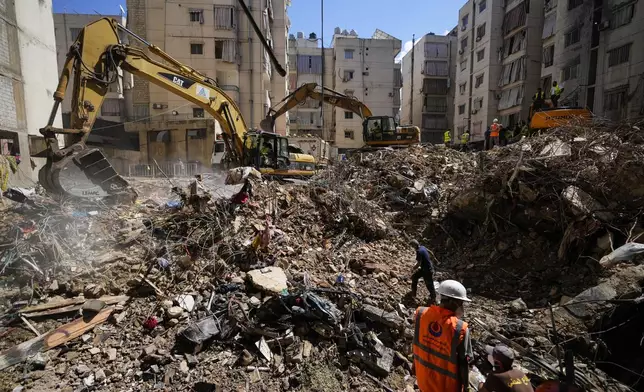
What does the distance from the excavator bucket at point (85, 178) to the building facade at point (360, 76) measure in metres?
27.1

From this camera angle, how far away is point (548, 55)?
68.5 ft

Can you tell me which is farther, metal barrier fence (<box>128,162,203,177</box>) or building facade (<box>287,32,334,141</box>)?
building facade (<box>287,32,334,141</box>)

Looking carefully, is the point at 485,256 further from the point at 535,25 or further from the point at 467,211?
the point at 535,25

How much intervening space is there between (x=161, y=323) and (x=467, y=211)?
5.95m

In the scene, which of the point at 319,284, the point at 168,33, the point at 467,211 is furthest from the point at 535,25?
the point at 319,284

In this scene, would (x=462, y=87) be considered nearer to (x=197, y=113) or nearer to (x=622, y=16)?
(x=622, y=16)

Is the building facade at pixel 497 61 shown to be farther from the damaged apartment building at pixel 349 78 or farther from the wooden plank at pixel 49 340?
the wooden plank at pixel 49 340

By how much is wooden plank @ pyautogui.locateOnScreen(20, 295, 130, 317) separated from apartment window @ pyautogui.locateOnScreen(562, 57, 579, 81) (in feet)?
74.1

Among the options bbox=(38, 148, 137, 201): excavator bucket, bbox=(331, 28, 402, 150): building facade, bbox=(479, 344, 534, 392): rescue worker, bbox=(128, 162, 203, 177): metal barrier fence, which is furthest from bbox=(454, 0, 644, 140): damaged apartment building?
bbox=(128, 162, 203, 177): metal barrier fence

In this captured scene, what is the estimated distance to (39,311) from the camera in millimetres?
4043

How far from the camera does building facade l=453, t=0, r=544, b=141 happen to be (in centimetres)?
2270

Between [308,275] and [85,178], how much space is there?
16.1 ft

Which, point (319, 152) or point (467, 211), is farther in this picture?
point (319, 152)

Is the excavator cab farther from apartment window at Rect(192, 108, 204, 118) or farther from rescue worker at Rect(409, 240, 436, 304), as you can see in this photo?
apartment window at Rect(192, 108, 204, 118)
